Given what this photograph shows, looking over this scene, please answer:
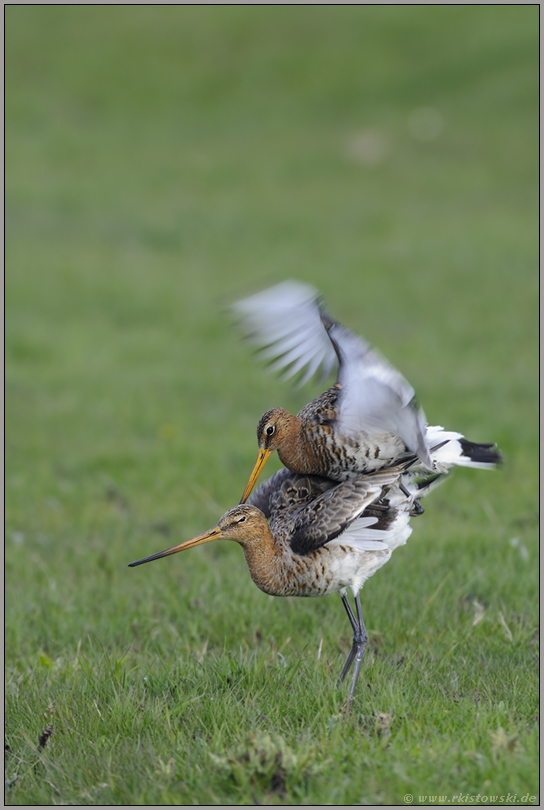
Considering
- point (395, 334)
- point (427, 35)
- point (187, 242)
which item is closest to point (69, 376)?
point (395, 334)

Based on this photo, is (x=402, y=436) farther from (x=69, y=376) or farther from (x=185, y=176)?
(x=185, y=176)

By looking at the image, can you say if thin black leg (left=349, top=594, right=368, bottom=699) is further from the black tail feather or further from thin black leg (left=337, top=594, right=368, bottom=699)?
the black tail feather

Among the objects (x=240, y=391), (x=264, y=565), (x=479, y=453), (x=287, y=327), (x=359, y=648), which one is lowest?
(x=359, y=648)

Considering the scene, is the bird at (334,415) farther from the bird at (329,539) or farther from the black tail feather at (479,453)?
the bird at (329,539)

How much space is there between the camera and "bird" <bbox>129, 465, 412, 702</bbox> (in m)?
3.83

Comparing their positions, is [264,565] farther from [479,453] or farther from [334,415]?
[479,453]

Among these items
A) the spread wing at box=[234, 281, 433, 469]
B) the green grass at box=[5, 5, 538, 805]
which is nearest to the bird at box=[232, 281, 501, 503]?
the spread wing at box=[234, 281, 433, 469]

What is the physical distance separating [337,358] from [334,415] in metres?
0.26

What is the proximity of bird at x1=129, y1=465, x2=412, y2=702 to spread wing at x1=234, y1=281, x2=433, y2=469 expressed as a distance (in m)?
0.34

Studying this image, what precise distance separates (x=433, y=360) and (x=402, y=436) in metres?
7.50

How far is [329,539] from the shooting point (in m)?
3.82

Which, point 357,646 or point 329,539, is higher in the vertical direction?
point 329,539

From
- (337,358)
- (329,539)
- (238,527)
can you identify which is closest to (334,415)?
(337,358)

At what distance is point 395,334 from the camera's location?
39.3 ft
